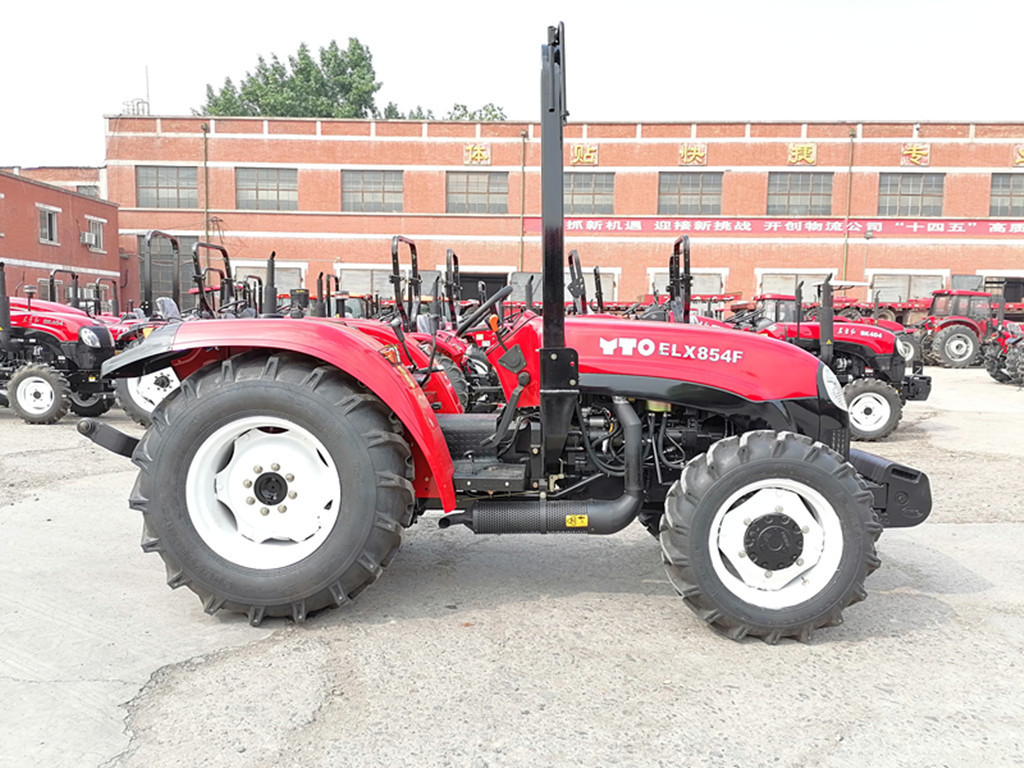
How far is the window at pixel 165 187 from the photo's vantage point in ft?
105

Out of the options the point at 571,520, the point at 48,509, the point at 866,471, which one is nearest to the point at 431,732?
the point at 571,520

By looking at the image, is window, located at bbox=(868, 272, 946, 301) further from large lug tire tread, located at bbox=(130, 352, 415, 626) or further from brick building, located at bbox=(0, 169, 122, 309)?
large lug tire tread, located at bbox=(130, 352, 415, 626)

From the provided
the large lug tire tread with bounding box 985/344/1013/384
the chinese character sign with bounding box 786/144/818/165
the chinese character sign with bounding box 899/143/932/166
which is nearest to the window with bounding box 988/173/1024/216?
the chinese character sign with bounding box 899/143/932/166

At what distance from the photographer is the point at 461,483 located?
3342 millimetres

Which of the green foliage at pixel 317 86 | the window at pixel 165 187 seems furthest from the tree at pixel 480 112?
the window at pixel 165 187

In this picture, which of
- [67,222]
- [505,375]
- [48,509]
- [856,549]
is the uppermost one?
[67,222]

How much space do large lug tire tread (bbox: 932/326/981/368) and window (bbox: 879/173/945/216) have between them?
35.5 feet

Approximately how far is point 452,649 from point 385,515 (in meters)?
0.58

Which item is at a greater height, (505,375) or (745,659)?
(505,375)

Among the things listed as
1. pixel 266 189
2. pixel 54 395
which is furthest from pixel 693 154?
pixel 54 395

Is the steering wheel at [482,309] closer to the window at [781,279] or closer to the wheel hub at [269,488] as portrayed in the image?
the wheel hub at [269,488]

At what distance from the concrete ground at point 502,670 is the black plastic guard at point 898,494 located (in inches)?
16.4

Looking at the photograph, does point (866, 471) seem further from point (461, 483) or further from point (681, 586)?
point (461, 483)

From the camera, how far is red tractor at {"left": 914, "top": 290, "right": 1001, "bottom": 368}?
70.7 ft
